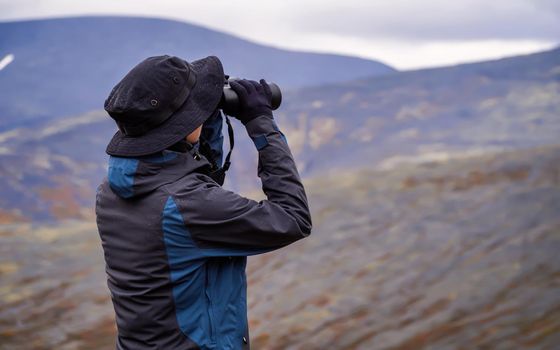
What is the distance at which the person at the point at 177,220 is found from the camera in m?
1.28

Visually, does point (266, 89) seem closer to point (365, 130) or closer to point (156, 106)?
point (156, 106)

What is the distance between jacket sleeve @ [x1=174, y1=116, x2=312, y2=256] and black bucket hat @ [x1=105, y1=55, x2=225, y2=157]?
114mm

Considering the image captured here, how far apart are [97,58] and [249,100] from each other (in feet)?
40.5

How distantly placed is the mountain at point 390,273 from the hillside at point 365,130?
4171 millimetres

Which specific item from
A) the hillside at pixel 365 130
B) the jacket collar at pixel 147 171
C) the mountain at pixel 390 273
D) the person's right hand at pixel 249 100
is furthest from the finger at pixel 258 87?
the hillside at pixel 365 130

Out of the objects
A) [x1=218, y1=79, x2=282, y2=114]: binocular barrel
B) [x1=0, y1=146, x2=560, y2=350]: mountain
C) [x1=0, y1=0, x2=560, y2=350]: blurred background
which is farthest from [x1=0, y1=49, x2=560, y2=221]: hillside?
[x1=218, y1=79, x2=282, y2=114]: binocular barrel

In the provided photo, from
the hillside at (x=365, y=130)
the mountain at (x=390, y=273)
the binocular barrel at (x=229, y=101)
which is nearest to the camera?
the binocular barrel at (x=229, y=101)

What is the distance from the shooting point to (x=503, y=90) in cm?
1156

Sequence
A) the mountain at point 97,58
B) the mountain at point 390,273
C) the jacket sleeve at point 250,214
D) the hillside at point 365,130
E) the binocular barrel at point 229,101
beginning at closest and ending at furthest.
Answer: the jacket sleeve at point 250,214 < the binocular barrel at point 229,101 < the mountain at point 390,273 < the hillside at point 365,130 < the mountain at point 97,58

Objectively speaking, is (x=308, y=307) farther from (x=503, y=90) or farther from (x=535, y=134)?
(x=503, y=90)

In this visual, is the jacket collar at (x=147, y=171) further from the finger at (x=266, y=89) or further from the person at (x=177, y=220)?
the finger at (x=266, y=89)

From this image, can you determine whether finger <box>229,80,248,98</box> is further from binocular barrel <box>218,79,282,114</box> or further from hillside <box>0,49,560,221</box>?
hillside <box>0,49,560,221</box>

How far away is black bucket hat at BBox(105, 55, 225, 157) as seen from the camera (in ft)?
4.25

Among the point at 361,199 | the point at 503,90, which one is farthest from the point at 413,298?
the point at 503,90
